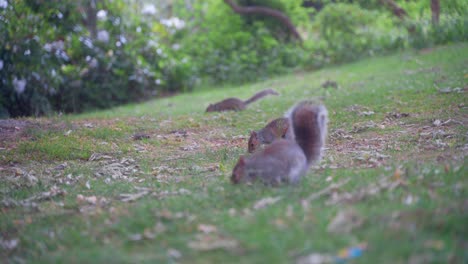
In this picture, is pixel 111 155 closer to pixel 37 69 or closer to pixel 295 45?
pixel 37 69

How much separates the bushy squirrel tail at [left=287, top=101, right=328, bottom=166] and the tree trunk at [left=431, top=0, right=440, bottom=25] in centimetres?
1074

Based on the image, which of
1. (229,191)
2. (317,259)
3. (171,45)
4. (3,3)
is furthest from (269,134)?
(171,45)

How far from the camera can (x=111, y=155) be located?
26.7 ft

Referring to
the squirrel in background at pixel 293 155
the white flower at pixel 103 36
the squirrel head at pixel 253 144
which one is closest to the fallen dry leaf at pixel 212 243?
the squirrel in background at pixel 293 155

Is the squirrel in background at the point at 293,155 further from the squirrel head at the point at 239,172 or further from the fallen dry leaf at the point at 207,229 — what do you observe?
the fallen dry leaf at the point at 207,229

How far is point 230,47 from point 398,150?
1513 centimetres

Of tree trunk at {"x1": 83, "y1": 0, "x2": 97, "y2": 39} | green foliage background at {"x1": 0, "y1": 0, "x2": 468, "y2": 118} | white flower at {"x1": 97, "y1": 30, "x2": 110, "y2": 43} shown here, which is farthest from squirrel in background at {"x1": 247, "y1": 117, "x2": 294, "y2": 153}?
tree trunk at {"x1": 83, "y1": 0, "x2": 97, "y2": 39}

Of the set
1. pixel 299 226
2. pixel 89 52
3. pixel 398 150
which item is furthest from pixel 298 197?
pixel 89 52

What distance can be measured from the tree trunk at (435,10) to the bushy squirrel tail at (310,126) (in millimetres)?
10739

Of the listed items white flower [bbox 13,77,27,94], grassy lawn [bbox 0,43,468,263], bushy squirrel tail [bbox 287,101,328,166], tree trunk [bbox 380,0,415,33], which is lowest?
grassy lawn [bbox 0,43,468,263]

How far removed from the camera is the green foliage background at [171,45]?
47.2 ft

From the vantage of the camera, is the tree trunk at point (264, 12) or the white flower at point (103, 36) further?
the tree trunk at point (264, 12)

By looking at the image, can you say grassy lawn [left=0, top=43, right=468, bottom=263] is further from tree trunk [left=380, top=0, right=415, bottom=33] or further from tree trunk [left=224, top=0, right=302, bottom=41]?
tree trunk [left=224, top=0, right=302, bottom=41]

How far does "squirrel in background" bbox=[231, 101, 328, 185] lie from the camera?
5.40m
